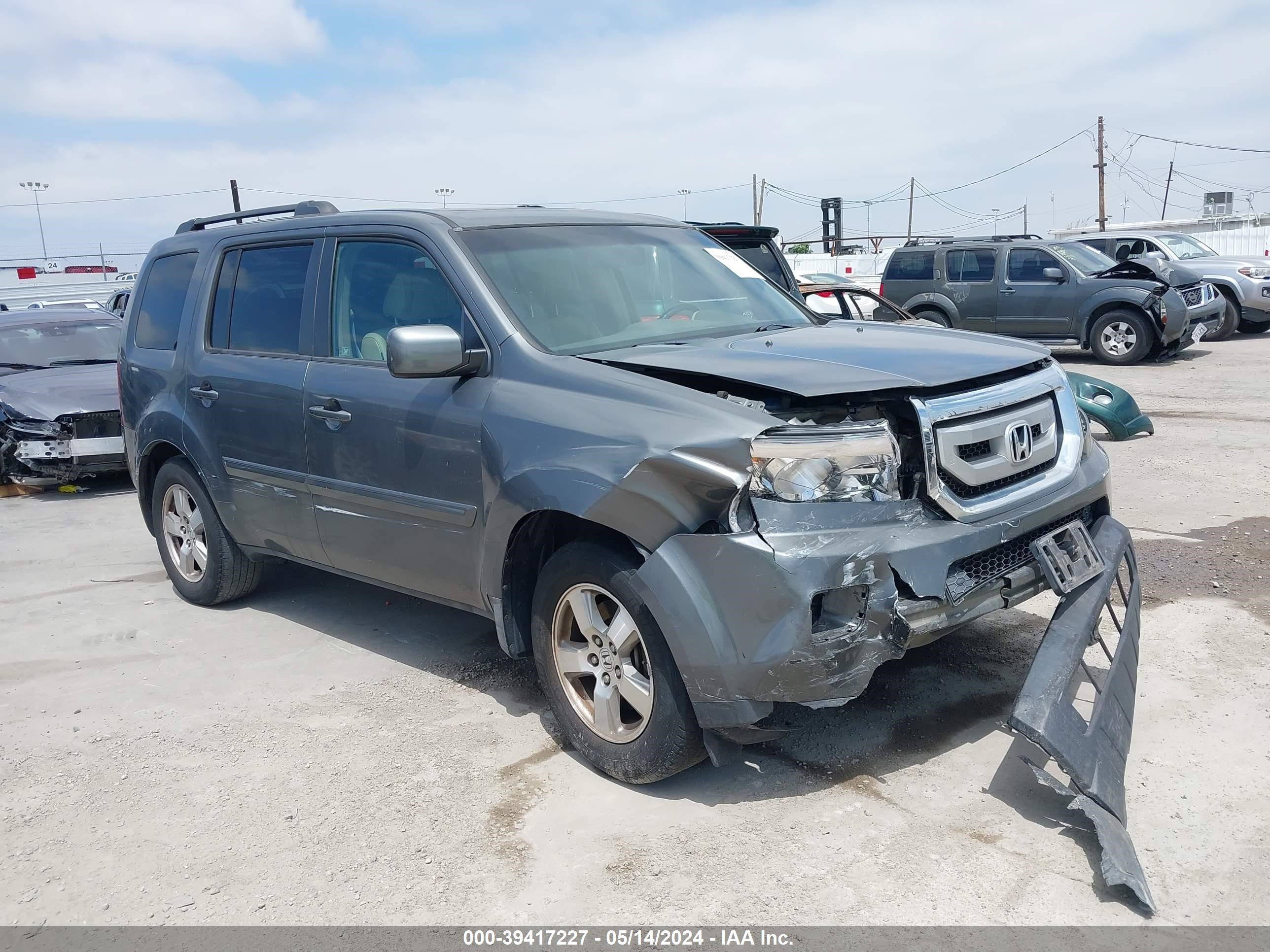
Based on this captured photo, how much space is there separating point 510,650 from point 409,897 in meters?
1.08

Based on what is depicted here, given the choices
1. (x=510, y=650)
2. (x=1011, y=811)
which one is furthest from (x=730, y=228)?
(x=1011, y=811)

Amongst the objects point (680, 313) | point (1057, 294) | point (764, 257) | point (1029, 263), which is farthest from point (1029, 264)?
point (680, 313)

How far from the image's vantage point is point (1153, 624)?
15.7 feet

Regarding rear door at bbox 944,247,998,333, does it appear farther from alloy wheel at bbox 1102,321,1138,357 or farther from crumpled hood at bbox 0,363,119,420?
crumpled hood at bbox 0,363,119,420

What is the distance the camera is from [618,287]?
4.44 meters

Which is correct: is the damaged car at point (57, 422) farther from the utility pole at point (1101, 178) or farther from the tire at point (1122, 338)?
the utility pole at point (1101, 178)

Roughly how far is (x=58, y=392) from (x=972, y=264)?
498 inches

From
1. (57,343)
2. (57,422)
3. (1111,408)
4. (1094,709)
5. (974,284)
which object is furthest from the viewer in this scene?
(974,284)

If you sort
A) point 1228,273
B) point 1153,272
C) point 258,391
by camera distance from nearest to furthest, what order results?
point 258,391
point 1153,272
point 1228,273

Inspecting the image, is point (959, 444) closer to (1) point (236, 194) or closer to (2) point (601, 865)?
(2) point (601, 865)

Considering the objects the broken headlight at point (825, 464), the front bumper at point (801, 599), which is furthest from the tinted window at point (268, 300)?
the broken headlight at point (825, 464)

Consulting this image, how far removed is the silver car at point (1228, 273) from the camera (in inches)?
688

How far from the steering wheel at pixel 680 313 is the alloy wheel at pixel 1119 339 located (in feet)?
40.7

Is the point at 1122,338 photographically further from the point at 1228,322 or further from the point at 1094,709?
the point at 1094,709
